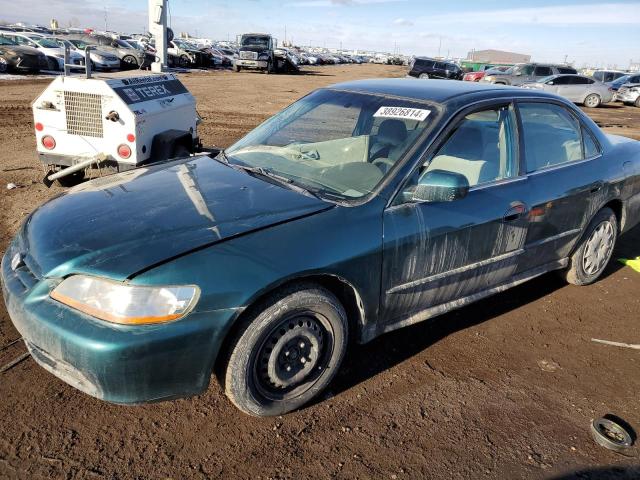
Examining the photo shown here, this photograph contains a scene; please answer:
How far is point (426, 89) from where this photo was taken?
354 centimetres

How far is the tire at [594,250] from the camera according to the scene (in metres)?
4.31

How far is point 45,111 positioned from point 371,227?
4.73 meters

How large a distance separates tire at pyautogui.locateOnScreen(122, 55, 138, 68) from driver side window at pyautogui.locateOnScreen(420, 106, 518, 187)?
28167mm

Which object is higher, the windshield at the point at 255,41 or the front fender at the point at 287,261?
the windshield at the point at 255,41

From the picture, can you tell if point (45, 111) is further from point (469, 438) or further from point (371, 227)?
point (469, 438)

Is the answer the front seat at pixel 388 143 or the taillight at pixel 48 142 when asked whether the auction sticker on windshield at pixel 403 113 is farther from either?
the taillight at pixel 48 142

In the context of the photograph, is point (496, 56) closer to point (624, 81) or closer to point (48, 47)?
point (624, 81)

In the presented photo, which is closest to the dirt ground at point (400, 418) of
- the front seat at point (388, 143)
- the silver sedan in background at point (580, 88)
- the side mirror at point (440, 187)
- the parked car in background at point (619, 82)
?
the side mirror at point (440, 187)

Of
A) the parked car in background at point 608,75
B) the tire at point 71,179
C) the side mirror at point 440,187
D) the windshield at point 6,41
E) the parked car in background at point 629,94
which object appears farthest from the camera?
the parked car in background at point 608,75

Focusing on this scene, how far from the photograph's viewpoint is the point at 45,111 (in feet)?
19.1

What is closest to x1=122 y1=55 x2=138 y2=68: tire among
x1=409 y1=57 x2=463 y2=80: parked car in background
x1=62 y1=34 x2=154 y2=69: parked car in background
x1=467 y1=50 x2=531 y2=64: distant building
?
x1=62 y1=34 x2=154 y2=69: parked car in background

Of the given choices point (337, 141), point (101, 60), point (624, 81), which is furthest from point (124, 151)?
point (624, 81)

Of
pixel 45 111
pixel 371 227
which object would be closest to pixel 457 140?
pixel 371 227

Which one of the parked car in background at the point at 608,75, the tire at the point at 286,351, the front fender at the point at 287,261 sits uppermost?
the parked car in background at the point at 608,75
